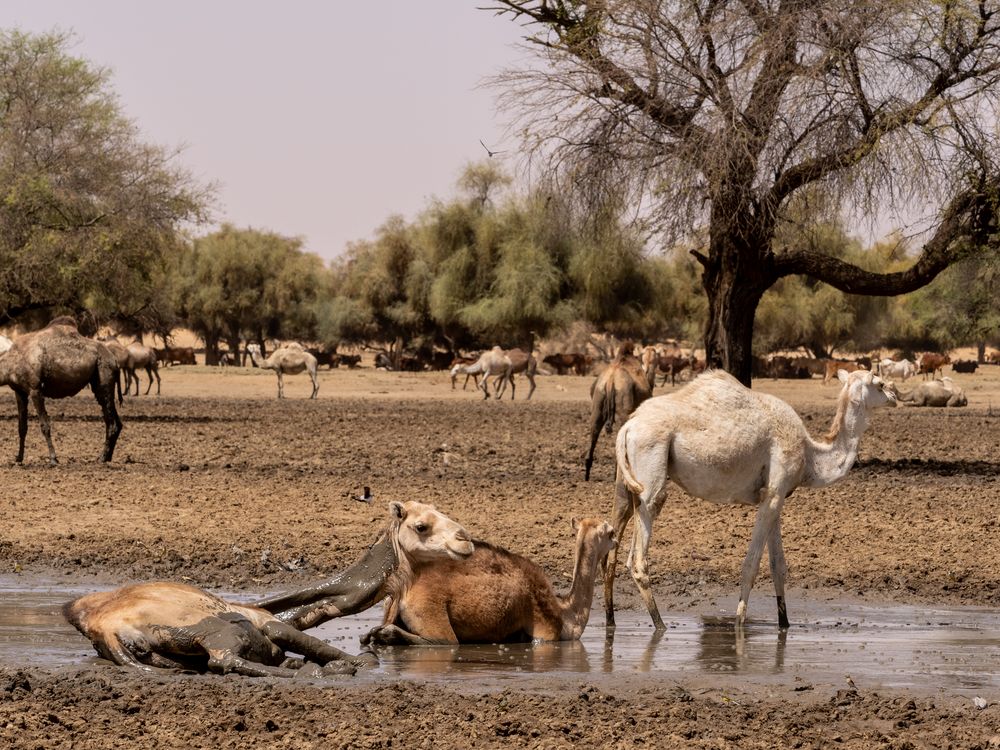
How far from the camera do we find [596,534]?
10172 millimetres

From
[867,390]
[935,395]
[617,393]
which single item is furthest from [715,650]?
[935,395]

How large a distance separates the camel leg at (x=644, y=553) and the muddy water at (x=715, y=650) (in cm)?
16

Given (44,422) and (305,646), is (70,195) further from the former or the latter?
(305,646)

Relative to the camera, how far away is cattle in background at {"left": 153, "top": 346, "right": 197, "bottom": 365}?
70.8m

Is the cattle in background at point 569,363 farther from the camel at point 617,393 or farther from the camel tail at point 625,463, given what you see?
the camel tail at point 625,463

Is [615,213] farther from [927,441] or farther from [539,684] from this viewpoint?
[539,684]

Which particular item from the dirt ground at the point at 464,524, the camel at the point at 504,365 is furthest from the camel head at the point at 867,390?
the camel at the point at 504,365

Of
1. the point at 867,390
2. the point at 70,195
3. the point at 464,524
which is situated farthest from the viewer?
the point at 70,195

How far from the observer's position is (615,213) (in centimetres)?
2408

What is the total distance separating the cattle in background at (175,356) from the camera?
232 ft

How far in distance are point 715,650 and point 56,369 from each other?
1412 centimetres

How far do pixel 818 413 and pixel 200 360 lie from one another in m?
62.8

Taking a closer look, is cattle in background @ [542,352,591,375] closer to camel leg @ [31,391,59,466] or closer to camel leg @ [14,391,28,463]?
camel leg @ [14,391,28,463]

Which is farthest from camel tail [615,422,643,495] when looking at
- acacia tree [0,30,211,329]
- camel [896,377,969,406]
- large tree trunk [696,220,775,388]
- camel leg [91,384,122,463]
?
camel [896,377,969,406]
